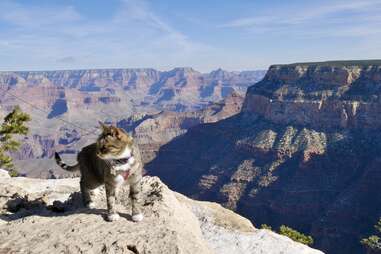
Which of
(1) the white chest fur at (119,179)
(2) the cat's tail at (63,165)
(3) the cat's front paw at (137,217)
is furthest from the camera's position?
(2) the cat's tail at (63,165)

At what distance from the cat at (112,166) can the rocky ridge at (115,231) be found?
50 centimetres

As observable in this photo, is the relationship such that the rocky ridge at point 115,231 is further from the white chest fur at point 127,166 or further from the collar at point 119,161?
the collar at point 119,161

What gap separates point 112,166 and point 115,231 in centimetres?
173

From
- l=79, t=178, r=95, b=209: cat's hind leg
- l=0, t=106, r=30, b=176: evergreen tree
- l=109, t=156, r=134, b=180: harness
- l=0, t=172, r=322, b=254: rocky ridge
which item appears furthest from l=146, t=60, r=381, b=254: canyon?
l=109, t=156, r=134, b=180: harness

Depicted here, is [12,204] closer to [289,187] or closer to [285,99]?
[289,187]

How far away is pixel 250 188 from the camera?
520ft

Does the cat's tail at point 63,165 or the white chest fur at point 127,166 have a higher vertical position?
the white chest fur at point 127,166

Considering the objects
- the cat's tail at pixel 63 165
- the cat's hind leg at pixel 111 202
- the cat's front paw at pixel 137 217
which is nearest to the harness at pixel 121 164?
the cat's hind leg at pixel 111 202

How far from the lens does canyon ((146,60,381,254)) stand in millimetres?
130025

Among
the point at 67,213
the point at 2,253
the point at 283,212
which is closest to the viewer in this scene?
the point at 2,253

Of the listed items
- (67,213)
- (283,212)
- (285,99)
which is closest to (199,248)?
(67,213)

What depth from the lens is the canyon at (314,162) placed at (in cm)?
13002

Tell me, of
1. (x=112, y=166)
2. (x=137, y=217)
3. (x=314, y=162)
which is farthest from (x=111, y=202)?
(x=314, y=162)

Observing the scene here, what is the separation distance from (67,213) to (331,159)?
153m
